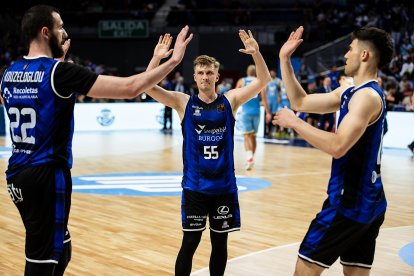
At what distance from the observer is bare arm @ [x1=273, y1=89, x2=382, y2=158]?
377cm

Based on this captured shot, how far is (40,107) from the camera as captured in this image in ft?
13.1

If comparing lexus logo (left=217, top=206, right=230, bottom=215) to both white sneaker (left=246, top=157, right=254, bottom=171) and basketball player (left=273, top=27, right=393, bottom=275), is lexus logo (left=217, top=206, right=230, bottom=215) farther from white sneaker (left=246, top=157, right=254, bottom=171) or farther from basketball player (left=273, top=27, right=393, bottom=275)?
white sneaker (left=246, top=157, right=254, bottom=171)

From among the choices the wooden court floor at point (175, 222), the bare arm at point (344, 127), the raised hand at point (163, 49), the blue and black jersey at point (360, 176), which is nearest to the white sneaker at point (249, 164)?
the wooden court floor at point (175, 222)

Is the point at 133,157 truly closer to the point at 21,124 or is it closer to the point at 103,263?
the point at 103,263

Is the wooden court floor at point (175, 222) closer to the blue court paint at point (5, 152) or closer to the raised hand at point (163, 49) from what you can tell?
the blue court paint at point (5, 152)

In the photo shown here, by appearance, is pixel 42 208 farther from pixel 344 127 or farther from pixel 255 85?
pixel 255 85

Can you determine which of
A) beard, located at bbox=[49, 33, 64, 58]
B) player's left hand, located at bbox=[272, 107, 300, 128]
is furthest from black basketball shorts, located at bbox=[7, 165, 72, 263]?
player's left hand, located at bbox=[272, 107, 300, 128]

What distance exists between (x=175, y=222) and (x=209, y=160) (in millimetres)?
3333

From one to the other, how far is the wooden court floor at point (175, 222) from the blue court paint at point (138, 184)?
1.13 feet

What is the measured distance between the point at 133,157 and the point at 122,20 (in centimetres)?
1466

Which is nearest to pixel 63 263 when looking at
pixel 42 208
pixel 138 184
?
pixel 42 208

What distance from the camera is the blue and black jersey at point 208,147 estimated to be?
5.47m

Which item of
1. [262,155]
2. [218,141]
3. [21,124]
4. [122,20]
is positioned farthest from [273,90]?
[21,124]

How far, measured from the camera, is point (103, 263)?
22.0ft
